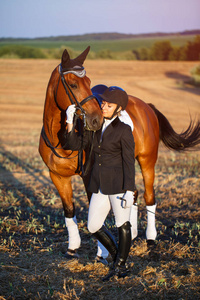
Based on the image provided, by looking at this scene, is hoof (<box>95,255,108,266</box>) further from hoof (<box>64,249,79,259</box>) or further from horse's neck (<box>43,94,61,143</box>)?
horse's neck (<box>43,94,61,143</box>)

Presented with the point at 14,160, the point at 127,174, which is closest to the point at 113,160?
the point at 127,174

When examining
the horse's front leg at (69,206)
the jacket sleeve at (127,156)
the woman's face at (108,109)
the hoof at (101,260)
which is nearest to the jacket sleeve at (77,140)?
the woman's face at (108,109)

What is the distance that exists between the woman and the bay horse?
150 mm

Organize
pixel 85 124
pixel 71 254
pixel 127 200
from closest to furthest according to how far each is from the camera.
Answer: pixel 127 200 < pixel 85 124 < pixel 71 254

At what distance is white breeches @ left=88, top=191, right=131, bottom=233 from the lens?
336 centimetres

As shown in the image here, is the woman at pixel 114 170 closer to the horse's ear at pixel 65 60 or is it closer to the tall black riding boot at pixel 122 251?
the tall black riding boot at pixel 122 251

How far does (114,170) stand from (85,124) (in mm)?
538

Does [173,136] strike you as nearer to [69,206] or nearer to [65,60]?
[69,206]

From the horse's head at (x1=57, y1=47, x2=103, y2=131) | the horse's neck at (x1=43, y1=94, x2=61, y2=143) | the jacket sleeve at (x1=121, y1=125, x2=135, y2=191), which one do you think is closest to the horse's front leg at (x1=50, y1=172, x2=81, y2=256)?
the horse's neck at (x1=43, y1=94, x2=61, y2=143)

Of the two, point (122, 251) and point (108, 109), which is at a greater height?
point (108, 109)

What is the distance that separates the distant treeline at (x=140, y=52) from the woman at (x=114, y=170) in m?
30.0

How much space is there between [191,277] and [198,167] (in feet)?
17.5

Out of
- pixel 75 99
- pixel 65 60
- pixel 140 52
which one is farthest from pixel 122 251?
pixel 140 52

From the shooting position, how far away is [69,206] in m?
4.38
